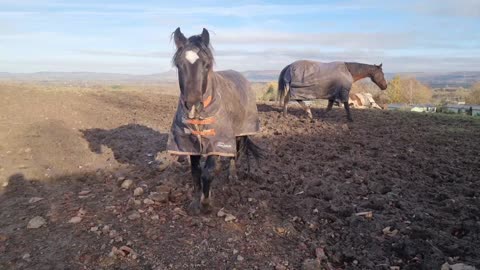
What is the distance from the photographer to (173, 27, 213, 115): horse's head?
4.11 metres

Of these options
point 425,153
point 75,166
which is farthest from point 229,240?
point 425,153

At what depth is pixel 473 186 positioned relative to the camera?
5.94m

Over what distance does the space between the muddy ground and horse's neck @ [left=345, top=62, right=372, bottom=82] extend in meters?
4.66

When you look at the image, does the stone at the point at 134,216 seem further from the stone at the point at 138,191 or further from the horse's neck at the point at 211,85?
the horse's neck at the point at 211,85

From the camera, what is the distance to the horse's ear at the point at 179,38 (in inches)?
171

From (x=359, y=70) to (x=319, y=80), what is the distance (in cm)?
165

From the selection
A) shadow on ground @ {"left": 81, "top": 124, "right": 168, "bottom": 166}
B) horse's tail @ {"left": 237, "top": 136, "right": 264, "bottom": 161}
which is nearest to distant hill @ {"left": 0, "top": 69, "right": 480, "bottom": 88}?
shadow on ground @ {"left": 81, "top": 124, "right": 168, "bottom": 166}

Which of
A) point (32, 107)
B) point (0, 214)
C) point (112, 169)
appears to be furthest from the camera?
point (32, 107)

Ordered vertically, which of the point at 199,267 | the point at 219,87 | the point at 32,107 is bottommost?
the point at 199,267

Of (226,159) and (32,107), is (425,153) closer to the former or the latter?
(226,159)

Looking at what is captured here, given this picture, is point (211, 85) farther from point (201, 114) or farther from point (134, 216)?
point (134, 216)

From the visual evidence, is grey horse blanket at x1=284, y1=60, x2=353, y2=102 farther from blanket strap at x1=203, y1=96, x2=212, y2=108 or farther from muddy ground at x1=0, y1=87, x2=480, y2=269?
blanket strap at x1=203, y1=96, x2=212, y2=108

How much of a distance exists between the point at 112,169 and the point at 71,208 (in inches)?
67.8

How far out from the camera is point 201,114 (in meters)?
4.56
